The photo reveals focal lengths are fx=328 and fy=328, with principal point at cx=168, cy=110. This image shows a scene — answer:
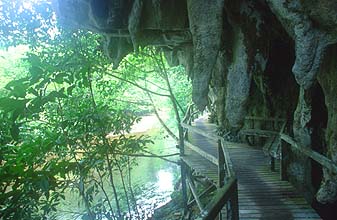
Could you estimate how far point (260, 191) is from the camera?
21.5 feet

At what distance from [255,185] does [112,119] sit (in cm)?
390

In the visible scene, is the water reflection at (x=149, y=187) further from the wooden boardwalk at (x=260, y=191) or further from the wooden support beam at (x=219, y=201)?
the wooden support beam at (x=219, y=201)

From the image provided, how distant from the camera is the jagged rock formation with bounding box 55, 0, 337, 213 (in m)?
4.24

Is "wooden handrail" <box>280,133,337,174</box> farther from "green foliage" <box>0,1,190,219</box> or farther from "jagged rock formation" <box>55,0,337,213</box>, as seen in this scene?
A: "green foliage" <box>0,1,190,219</box>

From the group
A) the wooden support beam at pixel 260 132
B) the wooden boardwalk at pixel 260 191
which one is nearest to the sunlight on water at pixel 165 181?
the wooden support beam at pixel 260 132

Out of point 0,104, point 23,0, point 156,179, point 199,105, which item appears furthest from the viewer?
point 156,179

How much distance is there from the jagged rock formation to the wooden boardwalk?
1.63ft

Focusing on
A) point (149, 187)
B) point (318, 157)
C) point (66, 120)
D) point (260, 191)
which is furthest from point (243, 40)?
point (149, 187)

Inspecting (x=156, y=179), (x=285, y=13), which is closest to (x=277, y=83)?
(x=285, y=13)

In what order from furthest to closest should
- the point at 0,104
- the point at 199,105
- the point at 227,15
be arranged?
the point at 227,15, the point at 199,105, the point at 0,104

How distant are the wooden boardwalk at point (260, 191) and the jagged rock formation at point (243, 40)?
0.50m

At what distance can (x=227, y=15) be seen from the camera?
617 centimetres

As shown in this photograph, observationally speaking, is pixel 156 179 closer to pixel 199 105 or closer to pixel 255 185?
pixel 255 185

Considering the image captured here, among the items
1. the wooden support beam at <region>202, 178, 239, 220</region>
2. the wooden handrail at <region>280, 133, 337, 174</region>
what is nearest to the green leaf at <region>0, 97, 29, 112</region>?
the wooden support beam at <region>202, 178, 239, 220</region>
